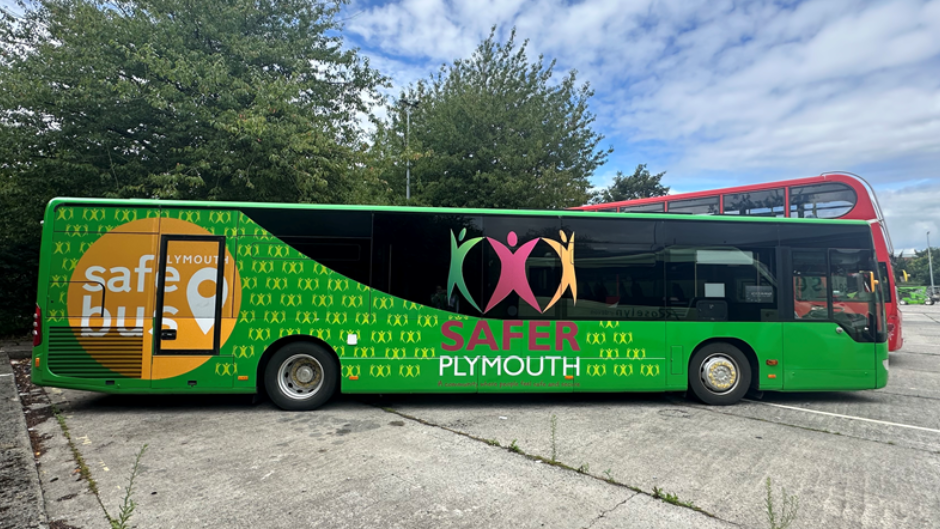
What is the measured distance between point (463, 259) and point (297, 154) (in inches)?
247

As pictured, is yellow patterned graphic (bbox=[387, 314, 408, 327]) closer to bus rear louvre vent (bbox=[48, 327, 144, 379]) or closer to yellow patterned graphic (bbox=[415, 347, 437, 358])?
yellow patterned graphic (bbox=[415, 347, 437, 358])

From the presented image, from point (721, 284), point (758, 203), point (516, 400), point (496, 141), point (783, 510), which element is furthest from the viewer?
point (496, 141)

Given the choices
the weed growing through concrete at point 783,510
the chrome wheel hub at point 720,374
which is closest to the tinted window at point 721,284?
the chrome wheel hub at point 720,374

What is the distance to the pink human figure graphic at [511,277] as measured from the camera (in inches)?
271

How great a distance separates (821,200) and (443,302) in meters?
9.21

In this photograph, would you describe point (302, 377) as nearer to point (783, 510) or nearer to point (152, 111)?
point (783, 510)

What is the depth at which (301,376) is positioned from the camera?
672 cm

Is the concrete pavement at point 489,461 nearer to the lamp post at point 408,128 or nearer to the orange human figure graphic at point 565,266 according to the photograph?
the orange human figure graphic at point 565,266

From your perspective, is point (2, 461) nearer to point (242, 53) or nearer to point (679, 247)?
point (679, 247)

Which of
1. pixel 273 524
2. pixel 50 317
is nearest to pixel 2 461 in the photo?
pixel 50 317

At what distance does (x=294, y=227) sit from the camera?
6605 millimetres

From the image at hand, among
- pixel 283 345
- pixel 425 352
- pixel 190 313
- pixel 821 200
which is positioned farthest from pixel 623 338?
pixel 821 200

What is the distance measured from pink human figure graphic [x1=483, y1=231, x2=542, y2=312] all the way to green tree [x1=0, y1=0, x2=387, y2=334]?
19.1 feet

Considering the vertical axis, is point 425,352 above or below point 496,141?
below
